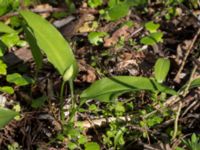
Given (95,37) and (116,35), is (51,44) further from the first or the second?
(116,35)

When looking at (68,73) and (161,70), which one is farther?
(161,70)

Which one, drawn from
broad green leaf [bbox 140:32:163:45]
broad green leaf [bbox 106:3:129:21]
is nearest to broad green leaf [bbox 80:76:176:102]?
broad green leaf [bbox 140:32:163:45]

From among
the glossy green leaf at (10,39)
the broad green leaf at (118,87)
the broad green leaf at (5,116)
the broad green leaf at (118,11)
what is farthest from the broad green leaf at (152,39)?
the broad green leaf at (5,116)

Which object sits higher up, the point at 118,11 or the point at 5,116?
the point at 118,11

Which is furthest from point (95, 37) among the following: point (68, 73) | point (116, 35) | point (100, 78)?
point (68, 73)

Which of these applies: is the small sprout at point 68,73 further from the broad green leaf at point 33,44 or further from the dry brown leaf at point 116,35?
the dry brown leaf at point 116,35

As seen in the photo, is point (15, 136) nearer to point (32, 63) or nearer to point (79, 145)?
point (79, 145)
